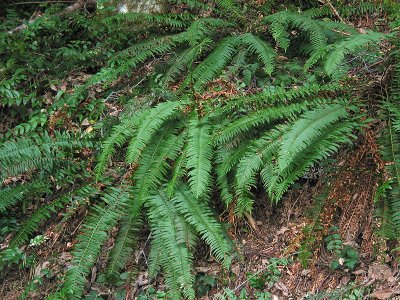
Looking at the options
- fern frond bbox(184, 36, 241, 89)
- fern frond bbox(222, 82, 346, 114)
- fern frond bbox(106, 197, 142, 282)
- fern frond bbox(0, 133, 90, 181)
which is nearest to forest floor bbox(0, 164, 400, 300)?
fern frond bbox(106, 197, 142, 282)

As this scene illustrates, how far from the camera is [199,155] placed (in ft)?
14.1

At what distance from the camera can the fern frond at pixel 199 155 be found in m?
4.16

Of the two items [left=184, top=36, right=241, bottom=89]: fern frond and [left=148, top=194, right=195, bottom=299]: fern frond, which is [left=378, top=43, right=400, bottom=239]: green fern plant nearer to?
[left=148, top=194, right=195, bottom=299]: fern frond

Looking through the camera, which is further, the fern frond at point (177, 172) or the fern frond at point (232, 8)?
the fern frond at point (232, 8)

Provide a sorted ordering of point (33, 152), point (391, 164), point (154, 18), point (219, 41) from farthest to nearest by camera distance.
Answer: point (154, 18)
point (219, 41)
point (33, 152)
point (391, 164)

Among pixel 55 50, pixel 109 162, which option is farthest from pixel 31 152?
pixel 55 50

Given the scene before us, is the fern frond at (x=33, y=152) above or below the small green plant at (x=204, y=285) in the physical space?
above

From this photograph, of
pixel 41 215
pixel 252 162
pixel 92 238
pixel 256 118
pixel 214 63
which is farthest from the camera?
pixel 214 63

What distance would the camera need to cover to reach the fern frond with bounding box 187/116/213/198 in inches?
164

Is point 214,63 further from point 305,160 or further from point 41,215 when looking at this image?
point 41,215

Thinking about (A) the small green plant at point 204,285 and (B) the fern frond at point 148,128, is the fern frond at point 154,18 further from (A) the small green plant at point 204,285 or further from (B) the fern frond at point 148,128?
(A) the small green plant at point 204,285

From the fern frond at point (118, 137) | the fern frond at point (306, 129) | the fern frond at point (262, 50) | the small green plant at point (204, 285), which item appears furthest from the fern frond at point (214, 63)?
the small green plant at point (204, 285)

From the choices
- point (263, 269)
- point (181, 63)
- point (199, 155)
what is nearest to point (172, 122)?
point (199, 155)

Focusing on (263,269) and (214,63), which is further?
(214,63)
